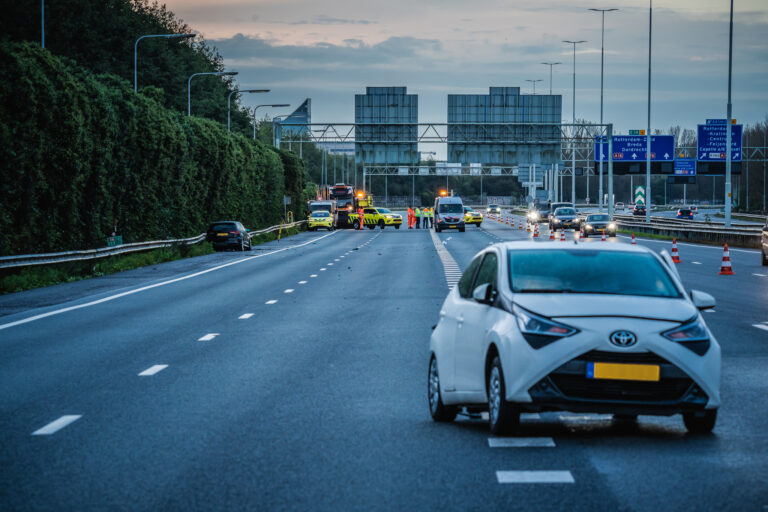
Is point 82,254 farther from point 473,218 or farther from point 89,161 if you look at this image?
point 473,218

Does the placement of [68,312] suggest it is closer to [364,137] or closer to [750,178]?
[364,137]

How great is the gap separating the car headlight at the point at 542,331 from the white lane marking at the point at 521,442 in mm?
719

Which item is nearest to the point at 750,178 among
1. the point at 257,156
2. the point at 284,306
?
the point at 257,156

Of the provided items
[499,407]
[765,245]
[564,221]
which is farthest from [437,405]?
[564,221]

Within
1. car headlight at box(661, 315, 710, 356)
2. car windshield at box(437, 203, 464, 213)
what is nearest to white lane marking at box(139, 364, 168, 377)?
car headlight at box(661, 315, 710, 356)

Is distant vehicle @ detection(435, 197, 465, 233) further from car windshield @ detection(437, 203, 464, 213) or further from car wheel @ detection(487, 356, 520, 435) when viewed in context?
car wheel @ detection(487, 356, 520, 435)

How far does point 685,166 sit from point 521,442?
94.1m

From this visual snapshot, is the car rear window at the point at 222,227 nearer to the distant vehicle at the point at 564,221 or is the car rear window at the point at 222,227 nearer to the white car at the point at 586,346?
the distant vehicle at the point at 564,221

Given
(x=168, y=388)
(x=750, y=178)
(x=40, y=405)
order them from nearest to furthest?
(x=40, y=405) → (x=168, y=388) → (x=750, y=178)

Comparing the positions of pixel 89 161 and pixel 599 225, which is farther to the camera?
pixel 599 225

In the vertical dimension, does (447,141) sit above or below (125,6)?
below

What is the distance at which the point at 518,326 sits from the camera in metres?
7.88

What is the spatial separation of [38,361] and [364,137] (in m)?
71.5

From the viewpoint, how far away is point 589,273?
8703mm
